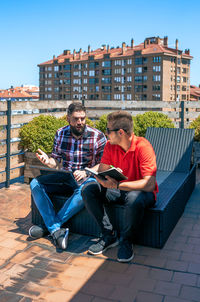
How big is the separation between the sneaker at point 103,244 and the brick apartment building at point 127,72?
299 feet

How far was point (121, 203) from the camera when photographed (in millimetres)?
3824

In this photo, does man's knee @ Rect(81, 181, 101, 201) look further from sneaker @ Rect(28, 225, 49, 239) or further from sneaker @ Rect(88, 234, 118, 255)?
sneaker @ Rect(28, 225, 49, 239)

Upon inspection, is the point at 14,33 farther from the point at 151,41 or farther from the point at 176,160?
A: the point at 176,160

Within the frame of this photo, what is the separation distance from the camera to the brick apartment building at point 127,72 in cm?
9381

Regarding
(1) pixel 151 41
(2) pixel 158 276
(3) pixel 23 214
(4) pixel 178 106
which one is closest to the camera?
(2) pixel 158 276

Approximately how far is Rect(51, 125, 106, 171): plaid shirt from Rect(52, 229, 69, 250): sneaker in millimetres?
732

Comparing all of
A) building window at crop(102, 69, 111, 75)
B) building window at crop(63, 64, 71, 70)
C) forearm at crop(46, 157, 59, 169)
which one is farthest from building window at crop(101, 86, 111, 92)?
forearm at crop(46, 157, 59, 169)

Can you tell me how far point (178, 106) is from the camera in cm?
902

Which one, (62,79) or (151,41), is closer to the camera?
(151,41)

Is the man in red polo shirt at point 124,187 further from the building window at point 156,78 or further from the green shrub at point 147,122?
the building window at point 156,78

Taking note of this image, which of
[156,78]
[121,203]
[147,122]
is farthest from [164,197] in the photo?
[156,78]

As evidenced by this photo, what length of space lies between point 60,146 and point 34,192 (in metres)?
0.60

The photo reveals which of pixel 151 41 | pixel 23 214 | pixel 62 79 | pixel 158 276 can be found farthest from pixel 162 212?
pixel 62 79

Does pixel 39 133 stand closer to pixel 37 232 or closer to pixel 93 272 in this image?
pixel 37 232
